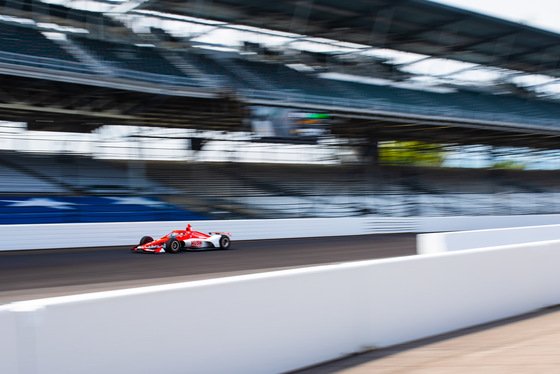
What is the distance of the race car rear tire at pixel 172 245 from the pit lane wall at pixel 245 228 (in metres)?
2.72

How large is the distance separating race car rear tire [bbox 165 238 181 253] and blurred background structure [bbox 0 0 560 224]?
16.1 ft

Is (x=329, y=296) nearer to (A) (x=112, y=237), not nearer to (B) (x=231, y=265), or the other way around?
(B) (x=231, y=265)

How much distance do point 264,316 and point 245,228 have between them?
1234 centimetres

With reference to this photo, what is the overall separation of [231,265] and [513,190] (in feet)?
74.7

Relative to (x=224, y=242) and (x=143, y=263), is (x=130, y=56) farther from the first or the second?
(x=143, y=263)

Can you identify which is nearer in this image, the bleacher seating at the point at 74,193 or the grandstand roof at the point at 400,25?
the bleacher seating at the point at 74,193

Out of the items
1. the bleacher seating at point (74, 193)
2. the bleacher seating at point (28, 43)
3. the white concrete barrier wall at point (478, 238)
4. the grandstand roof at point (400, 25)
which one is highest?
the grandstand roof at point (400, 25)

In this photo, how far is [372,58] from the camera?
1007 inches

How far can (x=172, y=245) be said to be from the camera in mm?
12016

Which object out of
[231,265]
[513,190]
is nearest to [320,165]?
[513,190]

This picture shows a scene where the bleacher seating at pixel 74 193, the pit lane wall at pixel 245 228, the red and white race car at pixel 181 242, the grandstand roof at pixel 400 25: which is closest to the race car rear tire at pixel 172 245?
the red and white race car at pixel 181 242

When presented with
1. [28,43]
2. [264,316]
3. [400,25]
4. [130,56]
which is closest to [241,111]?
[130,56]

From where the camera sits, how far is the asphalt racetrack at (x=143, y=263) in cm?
780

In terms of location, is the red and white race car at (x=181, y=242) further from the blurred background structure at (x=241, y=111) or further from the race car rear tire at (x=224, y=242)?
the blurred background structure at (x=241, y=111)
